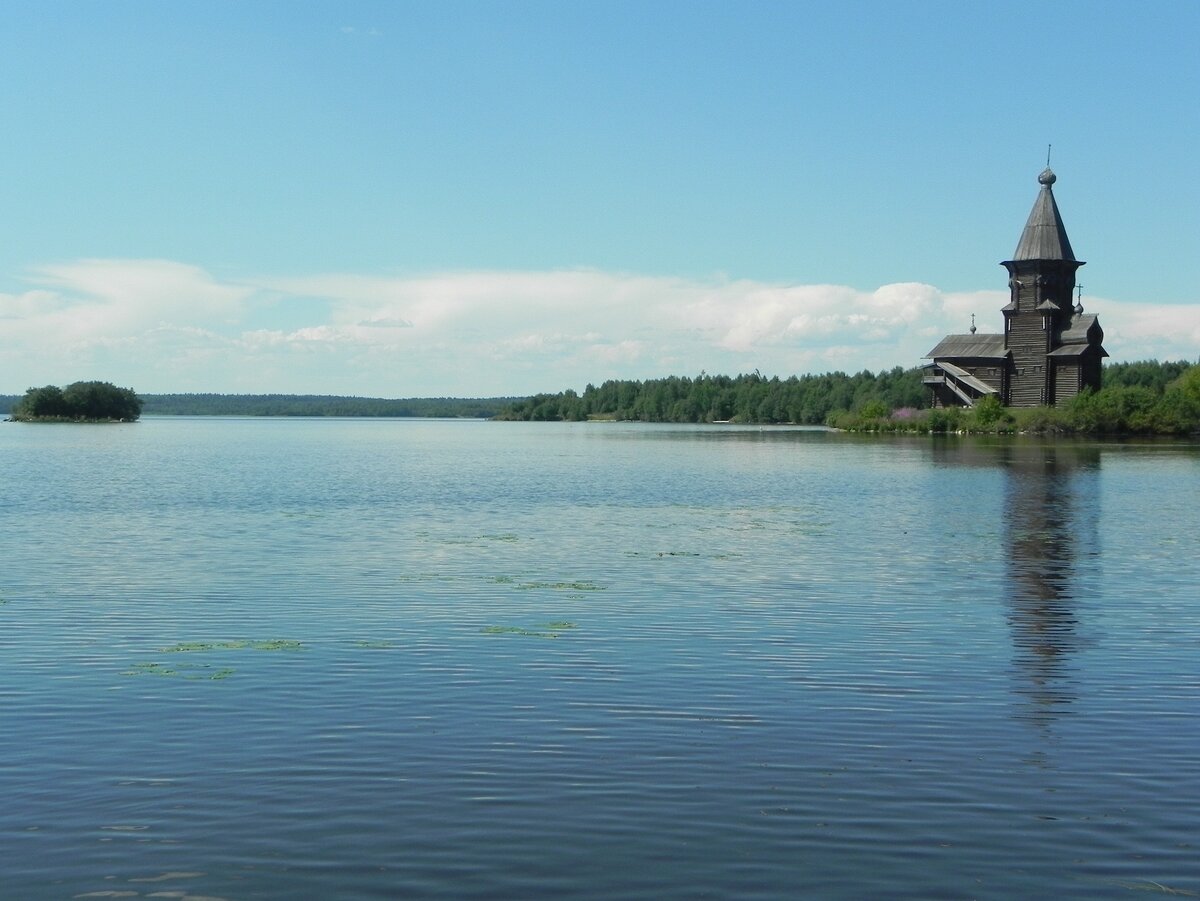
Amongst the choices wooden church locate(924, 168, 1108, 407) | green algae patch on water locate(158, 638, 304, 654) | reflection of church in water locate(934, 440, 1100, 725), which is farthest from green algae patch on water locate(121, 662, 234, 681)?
wooden church locate(924, 168, 1108, 407)

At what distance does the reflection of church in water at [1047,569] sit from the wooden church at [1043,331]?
45.1 m

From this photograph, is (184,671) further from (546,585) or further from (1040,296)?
(1040,296)

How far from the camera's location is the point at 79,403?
185500 millimetres

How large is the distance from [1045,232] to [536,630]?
96333mm

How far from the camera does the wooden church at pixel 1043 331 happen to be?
344 feet

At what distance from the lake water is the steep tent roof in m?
78.0

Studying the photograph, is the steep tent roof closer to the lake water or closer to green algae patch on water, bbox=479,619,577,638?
the lake water

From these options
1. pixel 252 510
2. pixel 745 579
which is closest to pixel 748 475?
pixel 252 510

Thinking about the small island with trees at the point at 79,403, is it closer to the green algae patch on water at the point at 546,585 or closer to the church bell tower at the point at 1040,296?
the church bell tower at the point at 1040,296

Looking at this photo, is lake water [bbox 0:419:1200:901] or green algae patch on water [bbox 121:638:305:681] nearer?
lake water [bbox 0:419:1200:901]

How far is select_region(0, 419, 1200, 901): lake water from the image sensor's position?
883 centimetres

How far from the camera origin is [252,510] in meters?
39.1

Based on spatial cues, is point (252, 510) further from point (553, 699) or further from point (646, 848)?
point (646, 848)

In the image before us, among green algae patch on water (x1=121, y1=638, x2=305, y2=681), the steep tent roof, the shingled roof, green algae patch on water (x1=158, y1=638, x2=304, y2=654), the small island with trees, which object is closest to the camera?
green algae patch on water (x1=121, y1=638, x2=305, y2=681)
